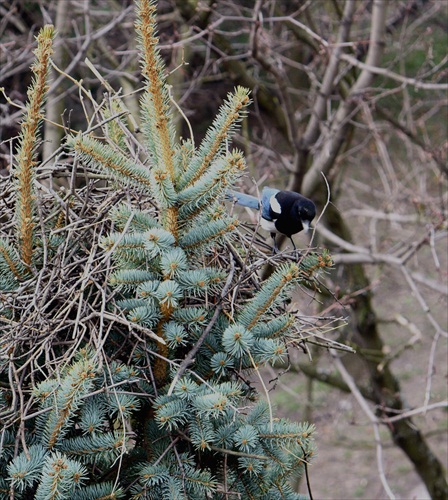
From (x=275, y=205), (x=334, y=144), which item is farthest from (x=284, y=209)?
(x=334, y=144)

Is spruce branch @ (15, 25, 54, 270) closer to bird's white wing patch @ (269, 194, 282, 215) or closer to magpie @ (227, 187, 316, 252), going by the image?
magpie @ (227, 187, 316, 252)

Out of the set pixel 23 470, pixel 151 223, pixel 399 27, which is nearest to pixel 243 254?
pixel 151 223

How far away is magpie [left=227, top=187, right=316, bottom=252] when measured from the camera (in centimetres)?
217

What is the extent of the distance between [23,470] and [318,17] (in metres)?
5.65

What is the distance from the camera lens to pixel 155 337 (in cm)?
134

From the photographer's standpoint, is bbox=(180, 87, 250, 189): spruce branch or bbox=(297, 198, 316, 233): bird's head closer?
bbox=(180, 87, 250, 189): spruce branch

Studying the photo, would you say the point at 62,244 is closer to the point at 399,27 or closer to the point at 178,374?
the point at 178,374

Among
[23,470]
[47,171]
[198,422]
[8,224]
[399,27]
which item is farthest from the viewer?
[399,27]

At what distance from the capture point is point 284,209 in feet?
7.37

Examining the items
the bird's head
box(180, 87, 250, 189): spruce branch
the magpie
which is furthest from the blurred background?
box(180, 87, 250, 189): spruce branch

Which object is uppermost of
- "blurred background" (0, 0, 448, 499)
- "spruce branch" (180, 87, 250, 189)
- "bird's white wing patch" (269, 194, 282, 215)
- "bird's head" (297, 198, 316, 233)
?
"spruce branch" (180, 87, 250, 189)

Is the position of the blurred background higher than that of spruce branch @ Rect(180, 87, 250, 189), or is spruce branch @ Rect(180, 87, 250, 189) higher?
spruce branch @ Rect(180, 87, 250, 189)

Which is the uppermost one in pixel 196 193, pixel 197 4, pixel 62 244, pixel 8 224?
pixel 196 193

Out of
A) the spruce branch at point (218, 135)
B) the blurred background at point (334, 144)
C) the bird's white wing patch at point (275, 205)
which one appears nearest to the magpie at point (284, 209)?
the bird's white wing patch at point (275, 205)
